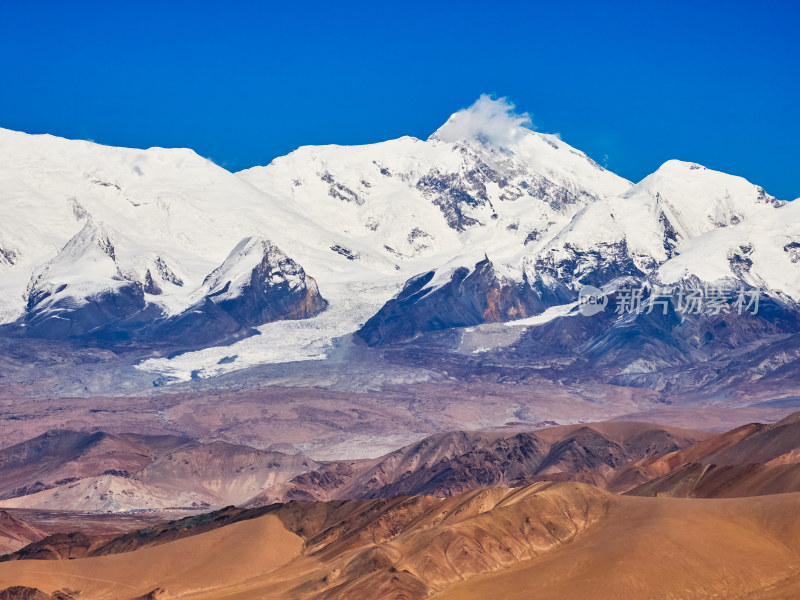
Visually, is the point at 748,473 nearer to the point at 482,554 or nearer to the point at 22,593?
the point at 482,554

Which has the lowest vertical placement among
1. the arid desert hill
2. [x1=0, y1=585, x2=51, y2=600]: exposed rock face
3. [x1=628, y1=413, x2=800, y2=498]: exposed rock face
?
[x1=0, y1=585, x2=51, y2=600]: exposed rock face

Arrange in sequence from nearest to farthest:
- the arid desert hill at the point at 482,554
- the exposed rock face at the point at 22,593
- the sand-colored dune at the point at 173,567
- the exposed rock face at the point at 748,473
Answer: the arid desert hill at the point at 482,554 < the exposed rock face at the point at 22,593 < the sand-colored dune at the point at 173,567 < the exposed rock face at the point at 748,473

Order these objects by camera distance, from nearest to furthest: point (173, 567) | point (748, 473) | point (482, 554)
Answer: point (482, 554), point (173, 567), point (748, 473)

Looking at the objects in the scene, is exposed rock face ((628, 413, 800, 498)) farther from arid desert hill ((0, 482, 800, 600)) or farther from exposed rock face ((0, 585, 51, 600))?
exposed rock face ((0, 585, 51, 600))

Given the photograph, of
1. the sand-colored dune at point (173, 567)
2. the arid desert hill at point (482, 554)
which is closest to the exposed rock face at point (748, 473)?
the arid desert hill at point (482, 554)

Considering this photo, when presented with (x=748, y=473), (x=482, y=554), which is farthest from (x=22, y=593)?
(x=748, y=473)

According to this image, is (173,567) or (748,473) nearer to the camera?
(173,567)

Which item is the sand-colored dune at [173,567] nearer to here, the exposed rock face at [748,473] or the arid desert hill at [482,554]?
the arid desert hill at [482,554]

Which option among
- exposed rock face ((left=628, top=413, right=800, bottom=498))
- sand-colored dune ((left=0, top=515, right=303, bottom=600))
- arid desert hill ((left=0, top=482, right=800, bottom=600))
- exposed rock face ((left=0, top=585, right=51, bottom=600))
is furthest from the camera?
exposed rock face ((left=628, top=413, right=800, bottom=498))

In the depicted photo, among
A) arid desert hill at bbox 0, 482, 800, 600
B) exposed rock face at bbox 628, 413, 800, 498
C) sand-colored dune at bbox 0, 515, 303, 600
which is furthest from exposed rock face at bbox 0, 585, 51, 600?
exposed rock face at bbox 628, 413, 800, 498

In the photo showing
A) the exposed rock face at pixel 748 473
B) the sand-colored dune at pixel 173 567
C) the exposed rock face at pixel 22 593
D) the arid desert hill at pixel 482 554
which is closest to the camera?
the arid desert hill at pixel 482 554
